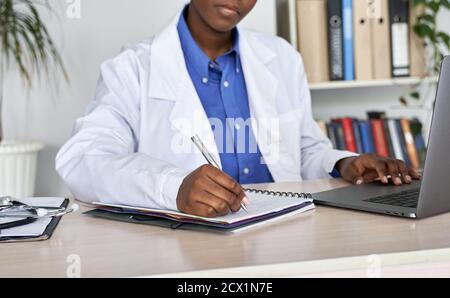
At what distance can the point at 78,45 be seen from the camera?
2393 mm

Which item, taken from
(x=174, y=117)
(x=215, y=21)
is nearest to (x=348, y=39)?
(x=215, y=21)

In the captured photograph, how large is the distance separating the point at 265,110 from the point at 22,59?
39.6 inches

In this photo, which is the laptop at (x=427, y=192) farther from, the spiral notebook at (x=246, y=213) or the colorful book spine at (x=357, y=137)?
the colorful book spine at (x=357, y=137)

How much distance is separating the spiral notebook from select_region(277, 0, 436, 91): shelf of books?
1.36m

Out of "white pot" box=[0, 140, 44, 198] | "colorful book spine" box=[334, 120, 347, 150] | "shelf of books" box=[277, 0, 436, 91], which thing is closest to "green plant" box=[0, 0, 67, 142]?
"white pot" box=[0, 140, 44, 198]

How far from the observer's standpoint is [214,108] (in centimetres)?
181

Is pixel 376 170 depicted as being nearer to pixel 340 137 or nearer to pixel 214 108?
pixel 214 108

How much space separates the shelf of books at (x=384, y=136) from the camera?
8.43 ft

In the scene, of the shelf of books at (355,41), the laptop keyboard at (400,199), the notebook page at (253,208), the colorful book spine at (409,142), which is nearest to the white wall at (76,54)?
the shelf of books at (355,41)

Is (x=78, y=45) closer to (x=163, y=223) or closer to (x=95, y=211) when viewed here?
(x=95, y=211)

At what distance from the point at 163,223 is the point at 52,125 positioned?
1.50m

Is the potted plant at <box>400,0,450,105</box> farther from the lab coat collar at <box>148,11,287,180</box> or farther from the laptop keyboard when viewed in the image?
the laptop keyboard

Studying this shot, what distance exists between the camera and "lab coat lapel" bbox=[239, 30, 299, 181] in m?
1.87

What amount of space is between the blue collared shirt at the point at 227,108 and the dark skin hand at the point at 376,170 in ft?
1.18
